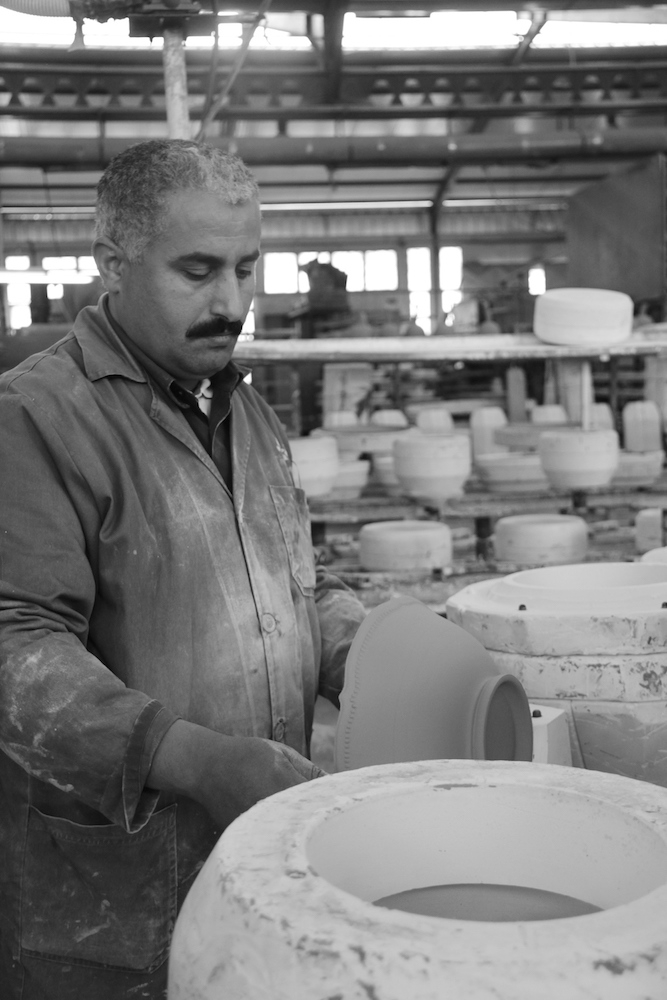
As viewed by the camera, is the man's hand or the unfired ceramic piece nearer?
the man's hand

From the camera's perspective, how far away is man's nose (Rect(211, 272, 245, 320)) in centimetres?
157

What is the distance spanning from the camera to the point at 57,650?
129 centimetres

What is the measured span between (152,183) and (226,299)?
0.20 m

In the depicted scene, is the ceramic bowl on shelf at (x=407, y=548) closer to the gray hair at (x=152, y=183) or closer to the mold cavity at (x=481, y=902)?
the gray hair at (x=152, y=183)

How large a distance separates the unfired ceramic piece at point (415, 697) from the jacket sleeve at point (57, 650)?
0.25 metres

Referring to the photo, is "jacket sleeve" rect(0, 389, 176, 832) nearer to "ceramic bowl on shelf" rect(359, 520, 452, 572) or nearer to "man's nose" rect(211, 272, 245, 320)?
"man's nose" rect(211, 272, 245, 320)

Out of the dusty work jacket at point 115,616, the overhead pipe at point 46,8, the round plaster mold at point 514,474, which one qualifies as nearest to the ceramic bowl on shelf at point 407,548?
the round plaster mold at point 514,474

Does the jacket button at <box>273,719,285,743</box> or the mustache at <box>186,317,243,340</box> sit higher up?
the mustache at <box>186,317,243,340</box>

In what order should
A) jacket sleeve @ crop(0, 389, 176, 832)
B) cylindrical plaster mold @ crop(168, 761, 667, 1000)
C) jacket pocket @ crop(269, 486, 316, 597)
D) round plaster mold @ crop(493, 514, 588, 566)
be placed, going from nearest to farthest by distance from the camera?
cylindrical plaster mold @ crop(168, 761, 667, 1000) → jacket sleeve @ crop(0, 389, 176, 832) → jacket pocket @ crop(269, 486, 316, 597) → round plaster mold @ crop(493, 514, 588, 566)

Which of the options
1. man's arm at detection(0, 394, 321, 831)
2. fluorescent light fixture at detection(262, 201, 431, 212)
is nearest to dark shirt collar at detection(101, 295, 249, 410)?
man's arm at detection(0, 394, 321, 831)

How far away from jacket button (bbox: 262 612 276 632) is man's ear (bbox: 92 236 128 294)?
560 millimetres

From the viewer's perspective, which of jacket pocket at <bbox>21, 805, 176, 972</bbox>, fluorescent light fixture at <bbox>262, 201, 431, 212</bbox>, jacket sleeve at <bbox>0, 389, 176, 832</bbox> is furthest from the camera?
fluorescent light fixture at <bbox>262, 201, 431, 212</bbox>

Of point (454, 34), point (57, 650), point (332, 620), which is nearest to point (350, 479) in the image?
point (332, 620)

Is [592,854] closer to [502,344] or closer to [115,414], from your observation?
[115,414]
